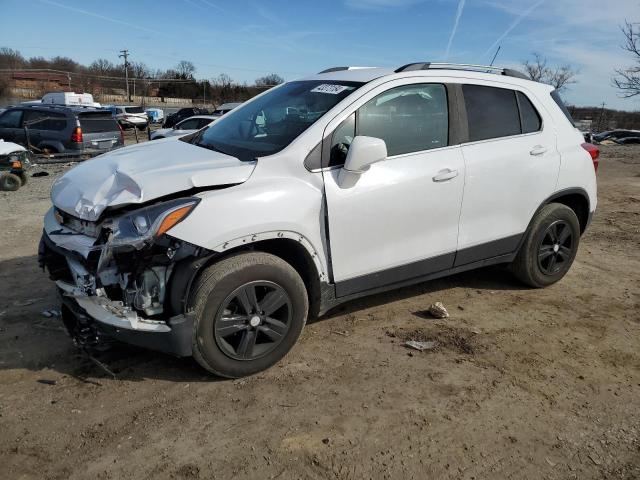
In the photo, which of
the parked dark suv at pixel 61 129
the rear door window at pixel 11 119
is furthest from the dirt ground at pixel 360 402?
the rear door window at pixel 11 119

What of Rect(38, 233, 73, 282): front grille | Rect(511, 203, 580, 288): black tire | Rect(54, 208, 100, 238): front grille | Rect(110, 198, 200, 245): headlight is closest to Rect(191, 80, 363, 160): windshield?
Rect(110, 198, 200, 245): headlight

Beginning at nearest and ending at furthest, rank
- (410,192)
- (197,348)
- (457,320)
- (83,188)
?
(197,348) → (83,188) → (410,192) → (457,320)

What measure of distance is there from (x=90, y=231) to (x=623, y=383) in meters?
3.50

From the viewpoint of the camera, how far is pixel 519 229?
170 inches

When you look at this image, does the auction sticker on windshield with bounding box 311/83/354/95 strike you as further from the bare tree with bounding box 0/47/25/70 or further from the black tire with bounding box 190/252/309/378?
the bare tree with bounding box 0/47/25/70

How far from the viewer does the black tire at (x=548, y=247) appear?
444cm

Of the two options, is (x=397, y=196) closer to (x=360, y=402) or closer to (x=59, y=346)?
(x=360, y=402)

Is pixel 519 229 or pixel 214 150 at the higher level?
pixel 214 150

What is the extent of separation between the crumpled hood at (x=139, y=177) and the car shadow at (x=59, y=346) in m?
1.01

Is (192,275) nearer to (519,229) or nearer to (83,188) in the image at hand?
(83,188)

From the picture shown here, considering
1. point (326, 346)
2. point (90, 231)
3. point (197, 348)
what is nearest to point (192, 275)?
point (197, 348)

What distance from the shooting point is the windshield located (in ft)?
11.3

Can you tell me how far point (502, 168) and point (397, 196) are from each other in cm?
109

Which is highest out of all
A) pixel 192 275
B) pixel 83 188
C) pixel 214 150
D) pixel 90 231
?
pixel 214 150
